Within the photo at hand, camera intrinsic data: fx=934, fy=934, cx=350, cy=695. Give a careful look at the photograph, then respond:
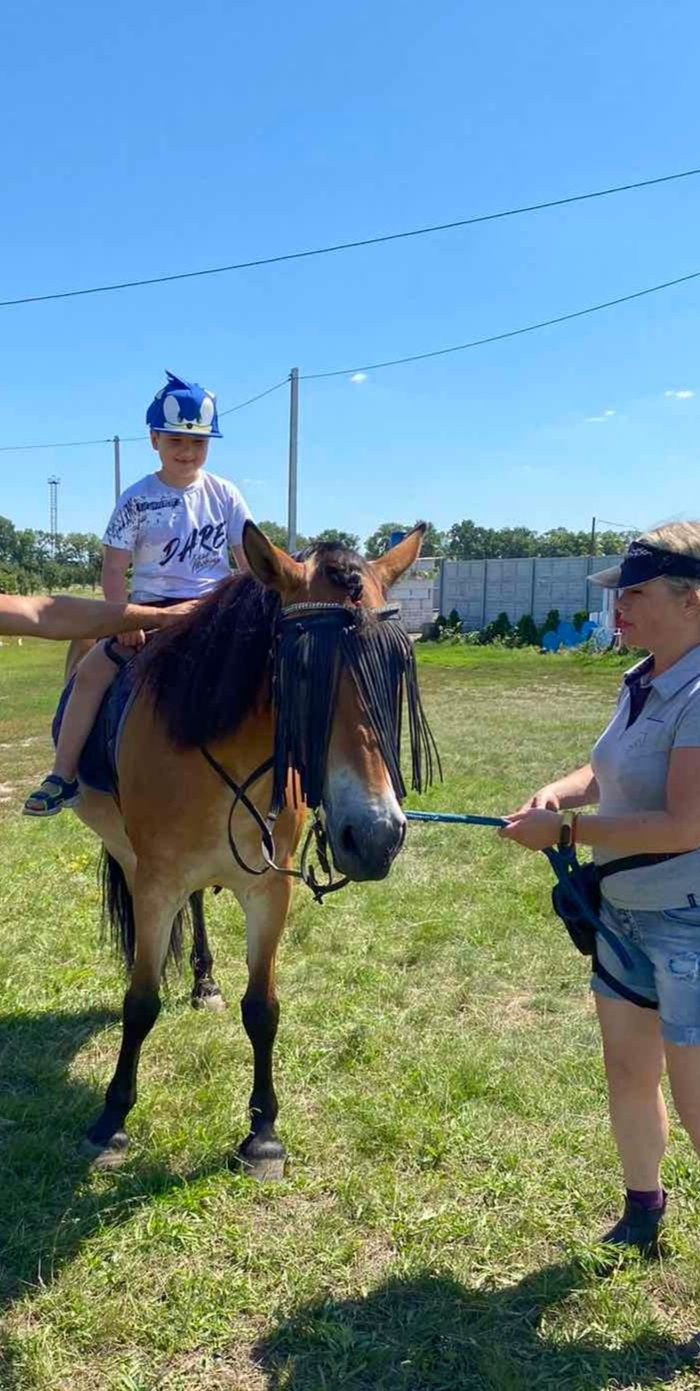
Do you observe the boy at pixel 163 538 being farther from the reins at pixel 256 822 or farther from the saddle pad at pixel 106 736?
the reins at pixel 256 822

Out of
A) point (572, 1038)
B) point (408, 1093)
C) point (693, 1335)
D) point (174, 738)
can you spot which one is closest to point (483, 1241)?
point (693, 1335)

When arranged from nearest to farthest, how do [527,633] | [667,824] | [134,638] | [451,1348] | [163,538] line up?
[667,824], [451,1348], [134,638], [163,538], [527,633]

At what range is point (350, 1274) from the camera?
2527mm

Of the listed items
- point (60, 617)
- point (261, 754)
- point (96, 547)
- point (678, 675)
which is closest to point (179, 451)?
point (60, 617)

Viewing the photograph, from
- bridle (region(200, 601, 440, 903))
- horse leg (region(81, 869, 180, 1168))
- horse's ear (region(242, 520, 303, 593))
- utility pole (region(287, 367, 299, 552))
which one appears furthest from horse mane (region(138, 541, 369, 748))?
utility pole (region(287, 367, 299, 552))

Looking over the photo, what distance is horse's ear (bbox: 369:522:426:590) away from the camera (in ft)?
8.95

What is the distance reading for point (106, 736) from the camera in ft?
12.4

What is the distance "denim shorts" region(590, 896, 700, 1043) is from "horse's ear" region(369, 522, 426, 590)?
43.0 inches

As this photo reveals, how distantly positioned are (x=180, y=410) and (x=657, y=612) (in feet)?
7.30

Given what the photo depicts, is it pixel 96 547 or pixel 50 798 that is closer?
pixel 50 798

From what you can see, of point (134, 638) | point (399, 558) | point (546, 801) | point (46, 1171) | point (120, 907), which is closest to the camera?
point (546, 801)

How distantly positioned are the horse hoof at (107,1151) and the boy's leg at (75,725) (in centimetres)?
127

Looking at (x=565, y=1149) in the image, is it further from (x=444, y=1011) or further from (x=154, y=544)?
(x=154, y=544)

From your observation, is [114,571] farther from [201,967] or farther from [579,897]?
[579,897]
